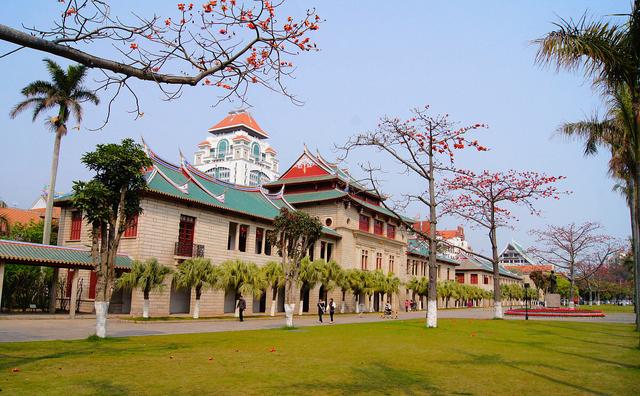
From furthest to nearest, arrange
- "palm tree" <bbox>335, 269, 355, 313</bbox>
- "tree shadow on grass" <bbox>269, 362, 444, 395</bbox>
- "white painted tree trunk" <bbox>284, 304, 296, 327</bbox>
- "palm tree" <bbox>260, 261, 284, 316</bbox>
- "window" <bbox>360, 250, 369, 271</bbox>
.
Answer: "window" <bbox>360, 250, 369, 271</bbox> < "palm tree" <bbox>335, 269, 355, 313</bbox> < "palm tree" <bbox>260, 261, 284, 316</bbox> < "white painted tree trunk" <bbox>284, 304, 296, 327</bbox> < "tree shadow on grass" <bbox>269, 362, 444, 395</bbox>

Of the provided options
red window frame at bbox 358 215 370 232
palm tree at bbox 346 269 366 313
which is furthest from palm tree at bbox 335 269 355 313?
red window frame at bbox 358 215 370 232

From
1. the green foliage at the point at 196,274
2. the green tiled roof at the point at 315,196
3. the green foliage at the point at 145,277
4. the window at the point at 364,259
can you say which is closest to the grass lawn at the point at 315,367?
the green foliage at the point at 145,277

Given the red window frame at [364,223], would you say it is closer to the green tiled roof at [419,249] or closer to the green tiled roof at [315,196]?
the green tiled roof at [315,196]

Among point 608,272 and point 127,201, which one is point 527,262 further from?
point 127,201

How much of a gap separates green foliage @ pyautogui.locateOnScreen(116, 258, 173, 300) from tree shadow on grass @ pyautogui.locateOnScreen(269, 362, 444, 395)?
16.7 m

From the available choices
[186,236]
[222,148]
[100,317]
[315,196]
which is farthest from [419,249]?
[222,148]

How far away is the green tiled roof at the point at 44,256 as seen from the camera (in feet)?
73.5

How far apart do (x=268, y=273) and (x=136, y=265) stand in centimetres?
847

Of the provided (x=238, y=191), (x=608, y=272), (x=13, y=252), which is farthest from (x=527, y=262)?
(x=13, y=252)

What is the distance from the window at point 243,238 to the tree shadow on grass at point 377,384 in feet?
82.5

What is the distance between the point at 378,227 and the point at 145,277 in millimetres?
28438

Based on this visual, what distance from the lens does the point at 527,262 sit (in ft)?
389

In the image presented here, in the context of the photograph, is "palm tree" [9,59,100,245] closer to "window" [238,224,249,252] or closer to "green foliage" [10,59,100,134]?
"green foliage" [10,59,100,134]

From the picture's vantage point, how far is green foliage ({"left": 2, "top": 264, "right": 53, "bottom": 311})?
28047 millimetres
